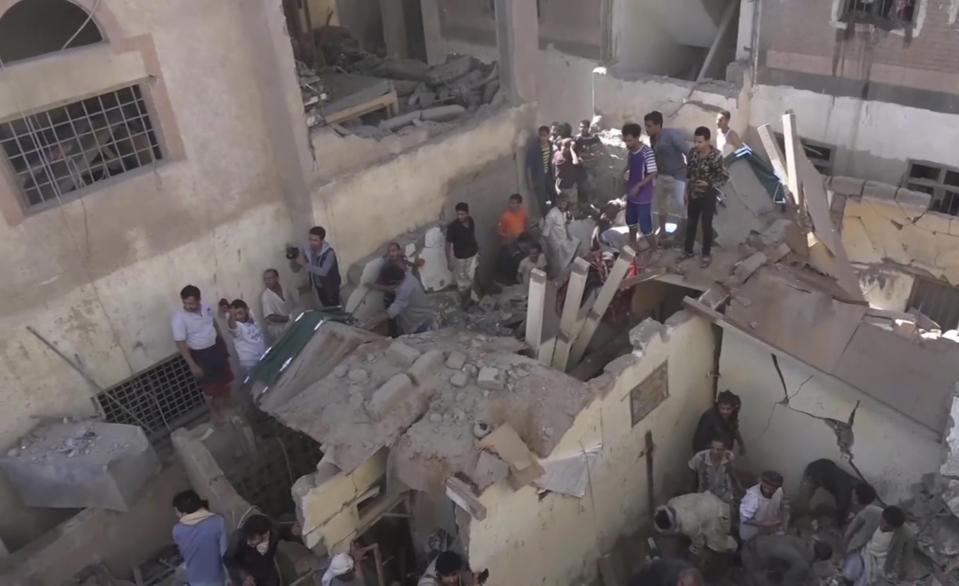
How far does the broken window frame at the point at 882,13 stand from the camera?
11016 millimetres

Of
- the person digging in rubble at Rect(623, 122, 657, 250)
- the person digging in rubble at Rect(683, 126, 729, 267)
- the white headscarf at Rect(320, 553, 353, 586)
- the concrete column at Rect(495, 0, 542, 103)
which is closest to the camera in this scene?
the white headscarf at Rect(320, 553, 353, 586)

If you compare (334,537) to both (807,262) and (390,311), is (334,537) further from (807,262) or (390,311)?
(807,262)

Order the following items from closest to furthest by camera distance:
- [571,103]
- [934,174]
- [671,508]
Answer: [671,508]
[934,174]
[571,103]

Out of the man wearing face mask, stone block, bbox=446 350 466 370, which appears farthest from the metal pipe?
the man wearing face mask

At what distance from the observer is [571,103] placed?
15.9 meters

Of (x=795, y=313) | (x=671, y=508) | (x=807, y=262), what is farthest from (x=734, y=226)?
(x=671, y=508)

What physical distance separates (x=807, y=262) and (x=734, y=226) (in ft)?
3.00

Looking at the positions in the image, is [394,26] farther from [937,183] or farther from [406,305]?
[937,183]

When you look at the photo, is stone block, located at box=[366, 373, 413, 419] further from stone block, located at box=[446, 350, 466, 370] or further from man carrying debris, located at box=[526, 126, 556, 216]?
man carrying debris, located at box=[526, 126, 556, 216]

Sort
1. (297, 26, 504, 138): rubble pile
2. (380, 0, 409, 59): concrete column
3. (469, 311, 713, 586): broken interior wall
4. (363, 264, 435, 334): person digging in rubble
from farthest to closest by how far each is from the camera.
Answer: (380, 0, 409, 59): concrete column
(297, 26, 504, 138): rubble pile
(363, 264, 435, 334): person digging in rubble
(469, 311, 713, 586): broken interior wall

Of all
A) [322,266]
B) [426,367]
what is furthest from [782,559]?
[322,266]

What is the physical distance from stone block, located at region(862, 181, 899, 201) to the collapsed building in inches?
51.7

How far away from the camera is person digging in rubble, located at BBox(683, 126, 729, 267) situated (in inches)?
302

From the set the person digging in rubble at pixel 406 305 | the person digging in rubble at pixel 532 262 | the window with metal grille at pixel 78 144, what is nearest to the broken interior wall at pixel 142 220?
the window with metal grille at pixel 78 144
